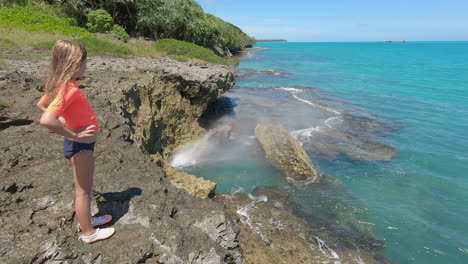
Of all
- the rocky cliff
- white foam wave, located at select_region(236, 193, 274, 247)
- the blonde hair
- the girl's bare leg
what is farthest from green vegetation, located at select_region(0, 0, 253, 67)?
white foam wave, located at select_region(236, 193, 274, 247)

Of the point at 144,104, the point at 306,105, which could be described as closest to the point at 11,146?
the point at 144,104

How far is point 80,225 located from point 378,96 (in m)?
32.6

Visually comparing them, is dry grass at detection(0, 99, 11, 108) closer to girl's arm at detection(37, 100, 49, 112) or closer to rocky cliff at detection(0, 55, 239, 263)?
rocky cliff at detection(0, 55, 239, 263)

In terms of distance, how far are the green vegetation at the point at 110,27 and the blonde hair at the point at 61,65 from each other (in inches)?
381

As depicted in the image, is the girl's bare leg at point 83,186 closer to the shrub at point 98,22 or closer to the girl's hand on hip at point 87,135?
the girl's hand on hip at point 87,135

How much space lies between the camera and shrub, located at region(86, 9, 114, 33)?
89.6 ft

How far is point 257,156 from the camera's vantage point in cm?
1412

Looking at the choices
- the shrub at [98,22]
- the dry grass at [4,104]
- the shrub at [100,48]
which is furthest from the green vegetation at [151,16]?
the dry grass at [4,104]

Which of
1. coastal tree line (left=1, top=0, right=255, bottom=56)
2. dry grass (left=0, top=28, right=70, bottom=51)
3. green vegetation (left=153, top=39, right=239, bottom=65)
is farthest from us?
coastal tree line (left=1, top=0, right=255, bottom=56)

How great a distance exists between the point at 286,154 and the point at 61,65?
1139cm

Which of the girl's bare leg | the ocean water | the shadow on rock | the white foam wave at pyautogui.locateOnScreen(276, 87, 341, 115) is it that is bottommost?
the ocean water

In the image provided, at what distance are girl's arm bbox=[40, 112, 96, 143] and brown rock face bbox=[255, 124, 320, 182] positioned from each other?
10010 millimetres

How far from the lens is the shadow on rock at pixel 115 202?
396 centimetres

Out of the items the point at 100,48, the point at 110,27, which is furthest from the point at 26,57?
the point at 110,27
